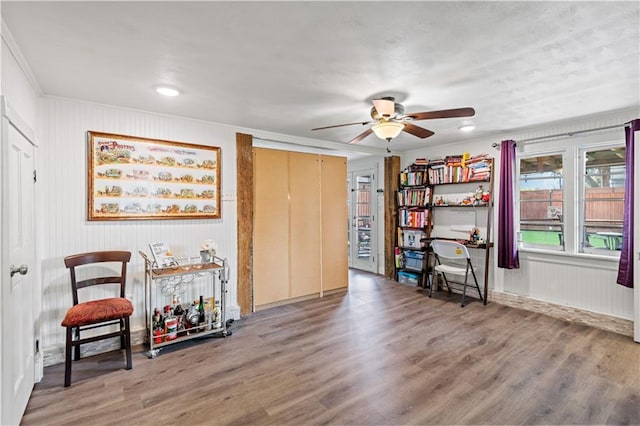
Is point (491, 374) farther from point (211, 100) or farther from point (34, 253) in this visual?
point (34, 253)

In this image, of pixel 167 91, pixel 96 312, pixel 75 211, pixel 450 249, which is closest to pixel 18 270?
pixel 96 312

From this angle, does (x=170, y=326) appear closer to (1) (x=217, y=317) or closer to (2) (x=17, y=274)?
(1) (x=217, y=317)

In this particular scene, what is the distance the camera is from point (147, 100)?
9.40 feet

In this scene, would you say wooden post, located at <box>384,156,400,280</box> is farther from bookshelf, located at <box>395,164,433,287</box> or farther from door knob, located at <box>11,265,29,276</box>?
door knob, located at <box>11,265,29,276</box>

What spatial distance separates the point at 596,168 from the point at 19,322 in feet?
18.1

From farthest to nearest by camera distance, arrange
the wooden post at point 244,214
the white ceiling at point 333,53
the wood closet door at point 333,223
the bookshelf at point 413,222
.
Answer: the bookshelf at point 413,222 < the wood closet door at point 333,223 < the wooden post at point 244,214 < the white ceiling at point 333,53

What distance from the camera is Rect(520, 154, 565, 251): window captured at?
3902mm

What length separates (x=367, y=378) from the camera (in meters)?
2.44

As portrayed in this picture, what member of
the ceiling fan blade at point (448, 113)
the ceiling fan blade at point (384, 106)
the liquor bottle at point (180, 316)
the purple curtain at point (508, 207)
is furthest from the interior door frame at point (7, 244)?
the purple curtain at point (508, 207)

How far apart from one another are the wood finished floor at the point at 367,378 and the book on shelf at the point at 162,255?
82 centimetres

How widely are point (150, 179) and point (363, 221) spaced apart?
13.8 ft

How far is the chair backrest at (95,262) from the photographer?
267cm

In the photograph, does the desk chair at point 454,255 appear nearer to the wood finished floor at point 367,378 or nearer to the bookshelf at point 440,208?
the bookshelf at point 440,208

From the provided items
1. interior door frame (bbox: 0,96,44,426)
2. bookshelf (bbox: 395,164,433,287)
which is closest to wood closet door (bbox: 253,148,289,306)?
interior door frame (bbox: 0,96,44,426)
